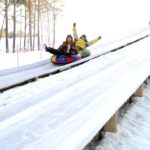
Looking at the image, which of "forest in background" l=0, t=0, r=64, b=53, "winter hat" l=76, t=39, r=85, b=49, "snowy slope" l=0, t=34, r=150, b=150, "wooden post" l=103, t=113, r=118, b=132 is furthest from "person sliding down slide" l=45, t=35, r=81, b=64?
"forest in background" l=0, t=0, r=64, b=53

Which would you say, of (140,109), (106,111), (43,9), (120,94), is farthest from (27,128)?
(43,9)

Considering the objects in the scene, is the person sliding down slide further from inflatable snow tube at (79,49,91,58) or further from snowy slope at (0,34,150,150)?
snowy slope at (0,34,150,150)

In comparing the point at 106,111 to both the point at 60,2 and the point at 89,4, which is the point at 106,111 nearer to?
the point at 60,2

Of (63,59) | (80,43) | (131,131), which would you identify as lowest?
(131,131)

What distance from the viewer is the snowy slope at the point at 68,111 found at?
3885 mm

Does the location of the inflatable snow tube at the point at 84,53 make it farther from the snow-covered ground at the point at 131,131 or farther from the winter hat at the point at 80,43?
the snow-covered ground at the point at 131,131

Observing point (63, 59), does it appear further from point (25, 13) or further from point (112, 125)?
point (25, 13)

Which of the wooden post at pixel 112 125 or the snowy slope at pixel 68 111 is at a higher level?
the snowy slope at pixel 68 111

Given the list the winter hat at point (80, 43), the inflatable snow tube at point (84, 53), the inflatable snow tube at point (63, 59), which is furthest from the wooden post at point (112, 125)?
the winter hat at point (80, 43)

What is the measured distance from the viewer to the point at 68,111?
4832mm

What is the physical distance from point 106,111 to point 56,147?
1377 millimetres

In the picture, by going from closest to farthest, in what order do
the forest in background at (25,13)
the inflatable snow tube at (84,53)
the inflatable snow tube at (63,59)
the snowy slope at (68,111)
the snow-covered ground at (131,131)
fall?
the snowy slope at (68,111)
the snow-covered ground at (131,131)
the inflatable snow tube at (63,59)
the inflatable snow tube at (84,53)
the forest in background at (25,13)

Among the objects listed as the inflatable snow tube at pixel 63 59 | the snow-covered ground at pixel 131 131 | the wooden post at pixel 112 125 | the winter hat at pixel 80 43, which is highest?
the winter hat at pixel 80 43

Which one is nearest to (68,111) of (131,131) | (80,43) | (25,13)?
(131,131)
